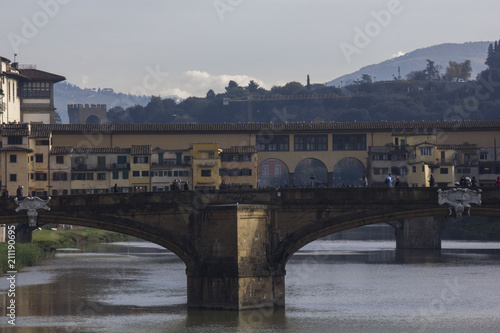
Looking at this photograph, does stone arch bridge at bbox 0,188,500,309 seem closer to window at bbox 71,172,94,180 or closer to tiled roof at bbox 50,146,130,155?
tiled roof at bbox 50,146,130,155

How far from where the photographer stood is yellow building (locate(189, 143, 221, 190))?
103438mm

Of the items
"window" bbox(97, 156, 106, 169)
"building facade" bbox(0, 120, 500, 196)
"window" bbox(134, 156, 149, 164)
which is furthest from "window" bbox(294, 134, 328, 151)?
"window" bbox(97, 156, 106, 169)

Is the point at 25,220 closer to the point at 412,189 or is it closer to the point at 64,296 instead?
the point at 64,296

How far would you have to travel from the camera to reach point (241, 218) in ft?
173

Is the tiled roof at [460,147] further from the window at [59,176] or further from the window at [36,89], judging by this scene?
the window at [36,89]

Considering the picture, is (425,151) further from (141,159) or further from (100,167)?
(100,167)

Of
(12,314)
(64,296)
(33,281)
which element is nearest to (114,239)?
(33,281)

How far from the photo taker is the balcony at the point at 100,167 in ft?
341

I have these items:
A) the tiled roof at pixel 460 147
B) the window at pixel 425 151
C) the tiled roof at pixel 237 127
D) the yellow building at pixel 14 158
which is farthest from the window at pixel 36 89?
the tiled roof at pixel 460 147

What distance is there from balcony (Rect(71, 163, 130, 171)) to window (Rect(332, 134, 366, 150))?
75.7 feet

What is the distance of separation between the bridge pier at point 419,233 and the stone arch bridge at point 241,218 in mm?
49058

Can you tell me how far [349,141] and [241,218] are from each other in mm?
54390

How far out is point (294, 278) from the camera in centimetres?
7288

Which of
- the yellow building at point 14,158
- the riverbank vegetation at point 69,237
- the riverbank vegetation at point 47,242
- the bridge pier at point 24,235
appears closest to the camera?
the riverbank vegetation at point 47,242
